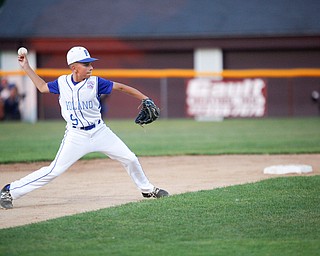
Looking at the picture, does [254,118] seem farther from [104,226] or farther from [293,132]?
[104,226]

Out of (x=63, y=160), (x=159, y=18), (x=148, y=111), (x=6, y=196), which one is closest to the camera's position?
(x=63, y=160)

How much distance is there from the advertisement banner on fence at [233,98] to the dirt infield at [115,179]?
10.6 metres

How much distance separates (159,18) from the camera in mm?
28328

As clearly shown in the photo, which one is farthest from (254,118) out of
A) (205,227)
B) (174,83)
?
(205,227)

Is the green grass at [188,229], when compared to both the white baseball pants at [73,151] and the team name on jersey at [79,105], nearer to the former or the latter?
the white baseball pants at [73,151]

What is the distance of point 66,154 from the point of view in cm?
903

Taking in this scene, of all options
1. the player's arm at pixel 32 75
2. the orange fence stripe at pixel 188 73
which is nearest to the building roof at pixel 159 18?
the orange fence stripe at pixel 188 73

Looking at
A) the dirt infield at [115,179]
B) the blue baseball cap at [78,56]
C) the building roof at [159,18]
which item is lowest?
the dirt infield at [115,179]

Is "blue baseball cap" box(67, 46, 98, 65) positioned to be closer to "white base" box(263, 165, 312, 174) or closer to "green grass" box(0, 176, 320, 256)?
"green grass" box(0, 176, 320, 256)

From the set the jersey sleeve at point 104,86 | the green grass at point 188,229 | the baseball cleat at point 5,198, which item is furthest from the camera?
the baseball cleat at point 5,198

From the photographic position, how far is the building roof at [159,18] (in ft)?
89.3

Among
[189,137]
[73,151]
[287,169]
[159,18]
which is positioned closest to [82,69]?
[73,151]

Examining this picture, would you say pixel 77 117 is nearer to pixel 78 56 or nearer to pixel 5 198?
pixel 78 56

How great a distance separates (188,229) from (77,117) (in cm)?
191
